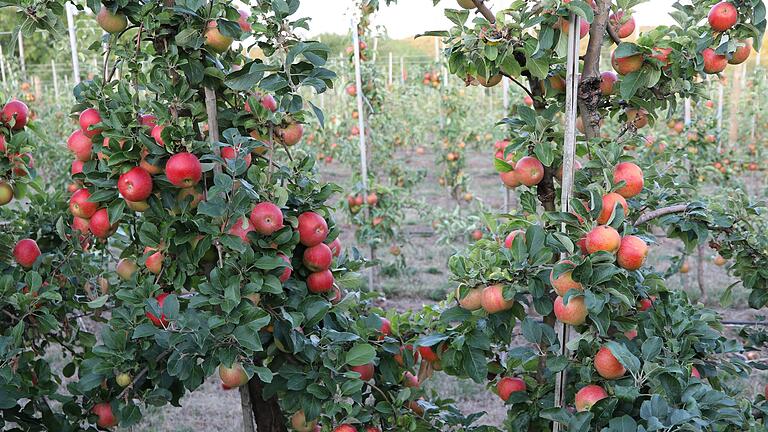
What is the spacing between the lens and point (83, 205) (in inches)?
59.1

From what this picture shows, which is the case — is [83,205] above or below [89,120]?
below

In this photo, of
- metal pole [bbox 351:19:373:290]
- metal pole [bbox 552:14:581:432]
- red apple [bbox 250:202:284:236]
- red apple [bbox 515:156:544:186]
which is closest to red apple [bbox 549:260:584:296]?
metal pole [bbox 552:14:581:432]

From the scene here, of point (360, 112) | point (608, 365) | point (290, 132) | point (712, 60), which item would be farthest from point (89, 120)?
Answer: point (360, 112)

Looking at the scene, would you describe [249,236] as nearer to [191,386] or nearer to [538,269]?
[191,386]

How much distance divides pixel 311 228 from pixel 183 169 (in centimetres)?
29

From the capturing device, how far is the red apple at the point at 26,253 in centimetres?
183

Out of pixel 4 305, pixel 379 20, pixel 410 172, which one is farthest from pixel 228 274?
pixel 410 172

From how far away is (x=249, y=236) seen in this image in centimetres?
141

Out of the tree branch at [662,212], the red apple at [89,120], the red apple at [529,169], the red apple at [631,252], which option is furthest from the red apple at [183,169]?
the tree branch at [662,212]

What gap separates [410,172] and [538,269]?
17.6ft

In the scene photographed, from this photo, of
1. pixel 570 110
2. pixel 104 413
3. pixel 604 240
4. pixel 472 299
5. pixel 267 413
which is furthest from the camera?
pixel 267 413

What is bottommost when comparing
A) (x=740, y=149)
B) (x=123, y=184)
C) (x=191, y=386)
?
(x=740, y=149)

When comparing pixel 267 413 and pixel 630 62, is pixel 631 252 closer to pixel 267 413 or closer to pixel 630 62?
pixel 630 62

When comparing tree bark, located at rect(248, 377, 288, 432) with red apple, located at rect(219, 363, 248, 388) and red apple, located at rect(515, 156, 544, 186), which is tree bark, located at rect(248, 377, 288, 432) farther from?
red apple, located at rect(515, 156, 544, 186)
